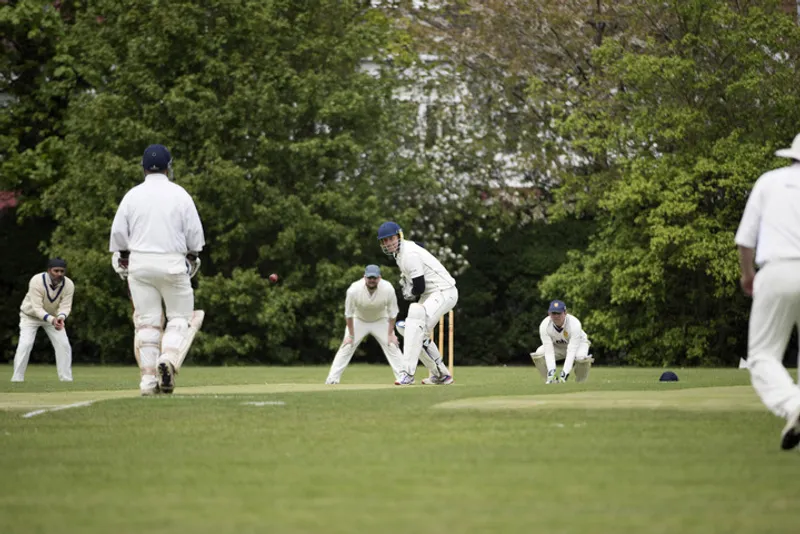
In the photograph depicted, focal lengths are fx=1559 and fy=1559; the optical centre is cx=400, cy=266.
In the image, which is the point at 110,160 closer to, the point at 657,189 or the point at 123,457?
the point at 657,189

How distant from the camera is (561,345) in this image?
890 inches

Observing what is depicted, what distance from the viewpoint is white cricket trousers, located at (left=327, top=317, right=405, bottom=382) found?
21750mm

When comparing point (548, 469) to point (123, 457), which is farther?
point (123, 457)

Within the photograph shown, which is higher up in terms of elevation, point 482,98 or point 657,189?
point 482,98

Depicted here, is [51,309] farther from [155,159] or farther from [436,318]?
[155,159]

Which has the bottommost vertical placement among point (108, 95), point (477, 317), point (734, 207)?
point (477, 317)

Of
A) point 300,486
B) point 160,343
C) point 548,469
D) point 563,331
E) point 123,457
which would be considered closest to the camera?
point 300,486

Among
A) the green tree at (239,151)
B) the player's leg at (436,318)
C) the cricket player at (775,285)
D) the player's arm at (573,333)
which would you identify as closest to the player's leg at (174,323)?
the player's leg at (436,318)

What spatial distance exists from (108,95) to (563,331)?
59.0 feet

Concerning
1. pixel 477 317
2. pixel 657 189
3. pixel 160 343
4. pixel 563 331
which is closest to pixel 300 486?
pixel 160 343

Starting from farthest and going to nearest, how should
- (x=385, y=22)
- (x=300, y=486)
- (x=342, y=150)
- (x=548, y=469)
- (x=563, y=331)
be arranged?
(x=385, y=22), (x=342, y=150), (x=563, y=331), (x=548, y=469), (x=300, y=486)

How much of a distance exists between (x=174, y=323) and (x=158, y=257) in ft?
2.17

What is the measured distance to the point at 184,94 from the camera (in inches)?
1457

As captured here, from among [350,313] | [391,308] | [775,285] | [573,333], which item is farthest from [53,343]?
[775,285]
